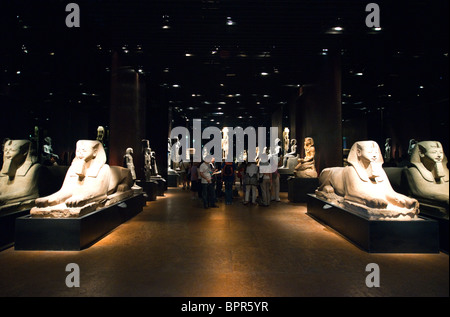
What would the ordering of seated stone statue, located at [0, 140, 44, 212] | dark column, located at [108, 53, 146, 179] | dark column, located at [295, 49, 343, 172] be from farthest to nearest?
dark column, located at [108, 53, 146, 179] < dark column, located at [295, 49, 343, 172] < seated stone statue, located at [0, 140, 44, 212]

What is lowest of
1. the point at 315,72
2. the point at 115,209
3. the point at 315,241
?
the point at 315,241

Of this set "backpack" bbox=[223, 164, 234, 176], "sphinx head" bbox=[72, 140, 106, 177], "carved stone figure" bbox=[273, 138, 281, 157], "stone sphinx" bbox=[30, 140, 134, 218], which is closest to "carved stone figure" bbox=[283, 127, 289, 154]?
"carved stone figure" bbox=[273, 138, 281, 157]

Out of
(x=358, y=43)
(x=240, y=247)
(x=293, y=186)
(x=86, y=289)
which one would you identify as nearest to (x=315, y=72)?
(x=358, y=43)

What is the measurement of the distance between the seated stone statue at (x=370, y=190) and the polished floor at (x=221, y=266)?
526mm

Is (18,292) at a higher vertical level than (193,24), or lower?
lower

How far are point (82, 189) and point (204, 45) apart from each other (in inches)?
181

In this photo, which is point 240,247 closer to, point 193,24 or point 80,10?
point 193,24

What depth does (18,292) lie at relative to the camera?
7.62 ft

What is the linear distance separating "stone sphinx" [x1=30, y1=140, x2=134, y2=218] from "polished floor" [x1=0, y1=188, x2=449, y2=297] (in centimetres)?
52

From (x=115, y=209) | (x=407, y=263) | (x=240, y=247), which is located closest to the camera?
(x=407, y=263)

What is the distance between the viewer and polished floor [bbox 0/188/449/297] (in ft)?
7.69

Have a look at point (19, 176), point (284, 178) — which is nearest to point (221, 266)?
point (19, 176)

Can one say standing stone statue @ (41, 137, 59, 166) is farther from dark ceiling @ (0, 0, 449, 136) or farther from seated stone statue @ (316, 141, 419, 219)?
seated stone statue @ (316, 141, 419, 219)

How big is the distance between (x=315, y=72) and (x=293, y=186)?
351cm
